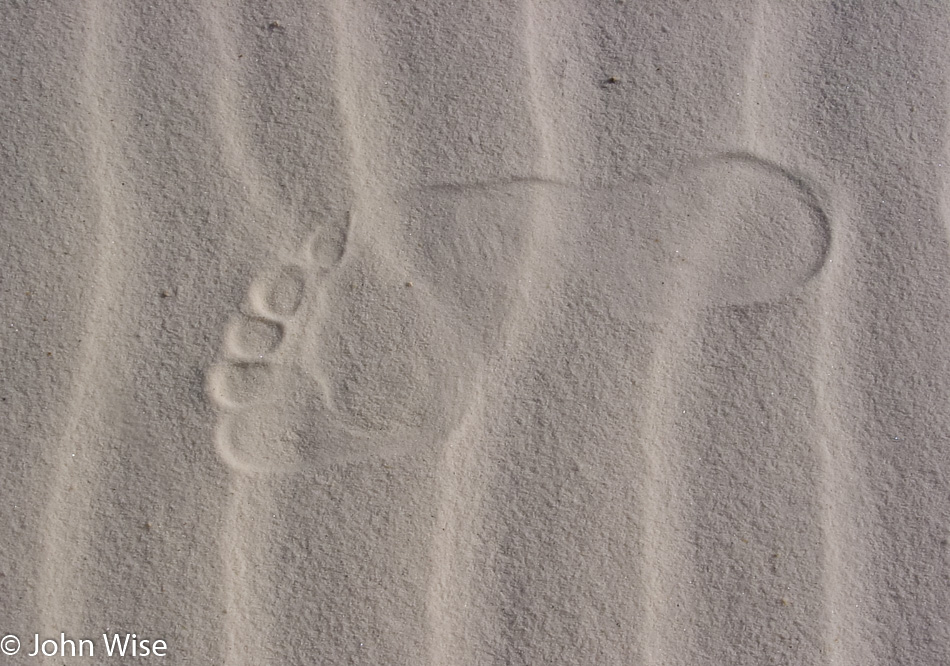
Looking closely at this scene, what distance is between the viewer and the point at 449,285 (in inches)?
59.7

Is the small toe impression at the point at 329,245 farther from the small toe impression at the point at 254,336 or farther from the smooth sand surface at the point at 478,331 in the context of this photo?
the small toe impression at the point at 254,336

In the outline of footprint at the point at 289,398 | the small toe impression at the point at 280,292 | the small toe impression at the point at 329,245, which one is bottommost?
the outline of footprint at the point at 289,398

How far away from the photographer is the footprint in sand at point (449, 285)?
1.46 m

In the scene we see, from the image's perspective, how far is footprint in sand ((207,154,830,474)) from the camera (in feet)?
4.81

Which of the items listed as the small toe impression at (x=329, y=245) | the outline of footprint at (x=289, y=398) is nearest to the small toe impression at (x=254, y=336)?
the outline of footprint at (x=289, y=398)

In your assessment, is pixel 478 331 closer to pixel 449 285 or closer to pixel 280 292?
pixel 449 285

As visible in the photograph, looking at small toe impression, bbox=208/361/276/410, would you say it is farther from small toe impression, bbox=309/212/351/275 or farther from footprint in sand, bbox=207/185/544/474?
small toe impression, bbox=309/212/351/275

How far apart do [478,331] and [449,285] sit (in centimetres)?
10

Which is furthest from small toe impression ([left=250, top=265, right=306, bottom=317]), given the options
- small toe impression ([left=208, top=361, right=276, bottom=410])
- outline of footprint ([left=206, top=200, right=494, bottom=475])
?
small toe impression ([left=208, top=361, right=276, bottom=410])

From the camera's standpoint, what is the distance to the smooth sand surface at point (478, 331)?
142cm

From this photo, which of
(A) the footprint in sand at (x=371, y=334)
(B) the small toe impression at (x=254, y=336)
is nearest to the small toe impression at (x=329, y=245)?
→ (A) the footprint in sand at (x=371, y=334)

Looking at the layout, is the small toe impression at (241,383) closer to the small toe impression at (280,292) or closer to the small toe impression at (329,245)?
the small toe impression at (280,292)

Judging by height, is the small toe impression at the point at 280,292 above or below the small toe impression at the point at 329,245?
below

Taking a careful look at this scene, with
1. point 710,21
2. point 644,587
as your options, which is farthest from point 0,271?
point 710,21
